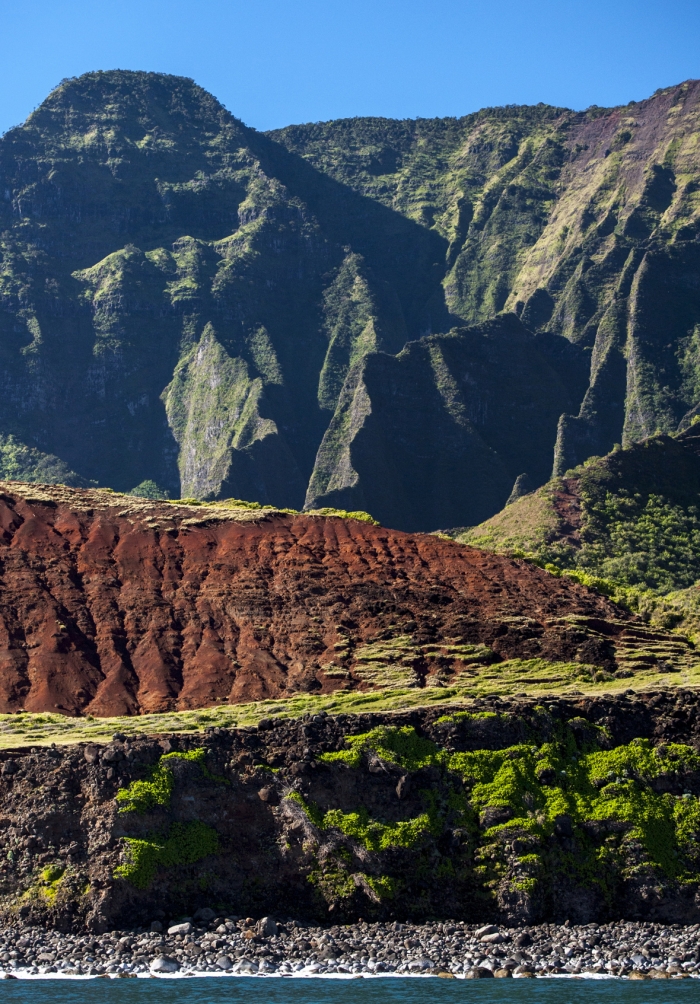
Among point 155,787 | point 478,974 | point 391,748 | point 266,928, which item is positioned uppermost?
point 391,748

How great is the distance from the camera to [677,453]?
148125 mm

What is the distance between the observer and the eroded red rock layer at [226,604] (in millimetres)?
64875

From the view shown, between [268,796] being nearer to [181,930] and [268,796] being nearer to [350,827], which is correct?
[350,827]

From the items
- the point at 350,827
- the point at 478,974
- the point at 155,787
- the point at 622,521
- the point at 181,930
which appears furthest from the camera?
the point at 622,521

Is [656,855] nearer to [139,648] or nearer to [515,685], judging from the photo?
[515,685]

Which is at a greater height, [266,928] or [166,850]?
[166,850]

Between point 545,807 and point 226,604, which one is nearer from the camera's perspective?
point 545,807

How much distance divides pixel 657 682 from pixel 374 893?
18098mm

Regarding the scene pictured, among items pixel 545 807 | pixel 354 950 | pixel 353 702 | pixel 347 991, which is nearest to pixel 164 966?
pixel 347 991

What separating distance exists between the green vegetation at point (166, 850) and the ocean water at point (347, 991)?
4.54m

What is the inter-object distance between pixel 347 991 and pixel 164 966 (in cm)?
558

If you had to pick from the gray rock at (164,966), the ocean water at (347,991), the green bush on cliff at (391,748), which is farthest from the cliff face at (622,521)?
the gray rock at (164,966)

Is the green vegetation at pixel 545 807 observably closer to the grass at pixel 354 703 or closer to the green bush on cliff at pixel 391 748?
the green bush on cliff at pixel 391 748

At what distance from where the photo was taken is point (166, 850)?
4878 cm
